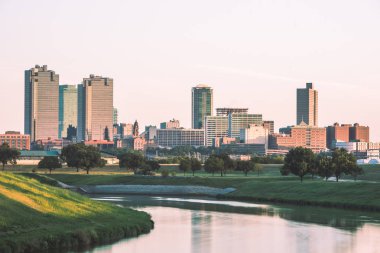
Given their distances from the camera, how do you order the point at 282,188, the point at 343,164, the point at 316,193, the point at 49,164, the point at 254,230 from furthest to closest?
1. the point at 49,164
2. the point at 343,164
3. the point at 282,188
4. the point at 316,193
5. the point at 254,230

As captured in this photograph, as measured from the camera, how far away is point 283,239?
80812mm

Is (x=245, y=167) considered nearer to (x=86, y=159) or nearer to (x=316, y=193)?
(x=86, y=159)

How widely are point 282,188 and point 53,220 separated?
2812 inches

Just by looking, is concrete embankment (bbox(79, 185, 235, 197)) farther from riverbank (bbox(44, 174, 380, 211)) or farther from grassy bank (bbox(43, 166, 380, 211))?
grassy bank (bbox(43, 166, 380, 211))

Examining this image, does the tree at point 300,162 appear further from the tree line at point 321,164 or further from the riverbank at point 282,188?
the riverbank at point 282,188

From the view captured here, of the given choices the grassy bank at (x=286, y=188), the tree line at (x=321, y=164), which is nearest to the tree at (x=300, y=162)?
the tree line at (x=321, y=164)

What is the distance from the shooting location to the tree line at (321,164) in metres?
149

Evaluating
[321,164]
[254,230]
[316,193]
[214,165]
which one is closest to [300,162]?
[321,164]

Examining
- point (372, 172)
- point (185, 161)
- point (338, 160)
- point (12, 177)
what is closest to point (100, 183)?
point (185, 161)

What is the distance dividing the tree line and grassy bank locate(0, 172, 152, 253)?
59.8 m

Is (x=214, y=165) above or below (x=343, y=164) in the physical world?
below

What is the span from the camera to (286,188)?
14000 cm

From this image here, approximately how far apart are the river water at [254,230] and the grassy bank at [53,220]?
2.03m

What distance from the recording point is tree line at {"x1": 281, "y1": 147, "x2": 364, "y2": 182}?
149 metres
